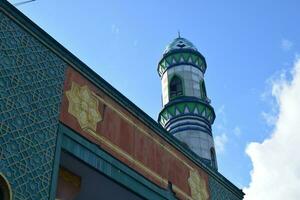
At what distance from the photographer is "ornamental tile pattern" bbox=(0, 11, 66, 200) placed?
584cm

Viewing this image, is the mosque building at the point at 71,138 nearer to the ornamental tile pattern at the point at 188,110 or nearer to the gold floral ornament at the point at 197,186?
the gold floral ornament at the point at 197,186

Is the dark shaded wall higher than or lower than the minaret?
lower

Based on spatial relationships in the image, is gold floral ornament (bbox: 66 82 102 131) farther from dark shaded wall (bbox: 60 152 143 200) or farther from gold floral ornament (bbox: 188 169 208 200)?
gold floral ornament (bbox: 188 169 208 200)

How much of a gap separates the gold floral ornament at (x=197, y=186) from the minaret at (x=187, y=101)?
440 centimetres

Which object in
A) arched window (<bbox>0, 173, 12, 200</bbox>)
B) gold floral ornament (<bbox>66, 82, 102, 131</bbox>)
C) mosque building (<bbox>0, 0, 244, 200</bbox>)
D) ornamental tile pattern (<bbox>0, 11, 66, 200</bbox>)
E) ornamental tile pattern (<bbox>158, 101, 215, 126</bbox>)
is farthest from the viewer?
ornamental tile pattern (<bbox>158, 101, 215, 126</bbox>)

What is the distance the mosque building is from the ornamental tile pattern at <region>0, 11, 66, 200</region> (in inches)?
0.5

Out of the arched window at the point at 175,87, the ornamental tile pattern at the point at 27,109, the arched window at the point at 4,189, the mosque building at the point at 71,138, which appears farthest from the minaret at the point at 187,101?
the arched window at the point at 4,189

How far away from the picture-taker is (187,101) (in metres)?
15.4

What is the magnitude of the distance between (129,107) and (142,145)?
2.15 ft

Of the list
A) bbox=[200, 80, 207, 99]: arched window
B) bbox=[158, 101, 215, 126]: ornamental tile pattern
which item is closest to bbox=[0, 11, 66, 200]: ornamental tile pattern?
bbox=[158, 101, 215, 126]: ornamental tile pattern

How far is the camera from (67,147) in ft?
22.3

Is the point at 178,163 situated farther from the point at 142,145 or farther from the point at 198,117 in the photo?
the point at 198,117

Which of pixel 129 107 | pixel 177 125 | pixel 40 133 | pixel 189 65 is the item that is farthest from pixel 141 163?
pixel 189 65

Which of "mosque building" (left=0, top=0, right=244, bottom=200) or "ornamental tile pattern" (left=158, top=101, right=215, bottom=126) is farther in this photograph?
"ornamental tile pattern" (left=158, top=101, right=215, bottom=126)
